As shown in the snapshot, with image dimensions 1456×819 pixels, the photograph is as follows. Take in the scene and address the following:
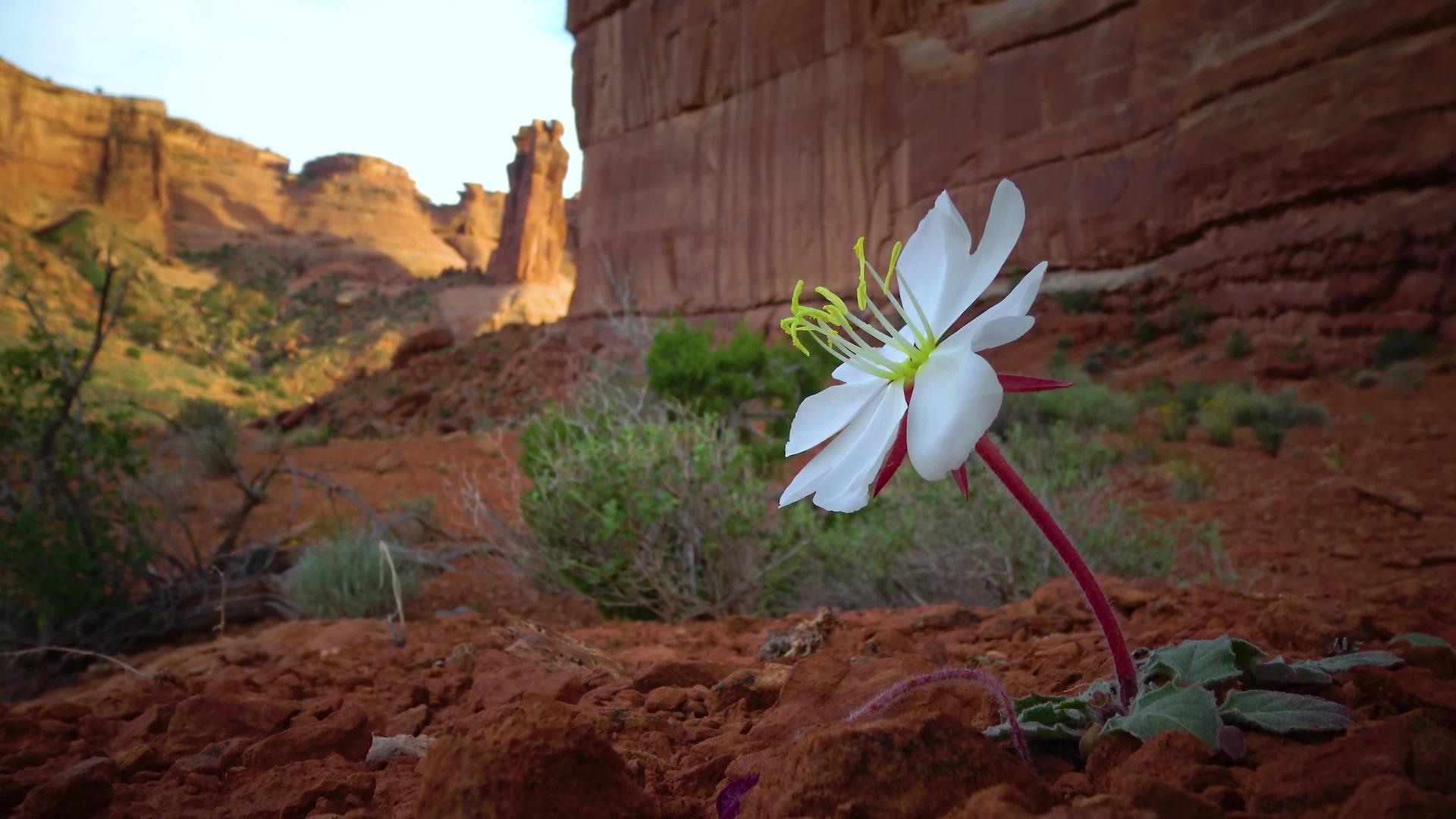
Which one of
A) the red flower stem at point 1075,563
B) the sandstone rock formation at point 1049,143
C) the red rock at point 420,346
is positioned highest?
the sandstone rock formation at point 1049,143

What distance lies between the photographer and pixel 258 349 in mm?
35500

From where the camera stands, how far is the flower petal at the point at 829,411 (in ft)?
3.00

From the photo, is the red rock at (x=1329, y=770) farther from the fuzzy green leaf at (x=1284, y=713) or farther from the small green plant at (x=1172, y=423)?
the small green plant at (x=1172, y=423)

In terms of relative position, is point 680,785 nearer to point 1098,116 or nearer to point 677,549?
point 677,549

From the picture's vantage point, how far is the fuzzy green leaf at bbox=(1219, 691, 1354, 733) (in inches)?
31.4

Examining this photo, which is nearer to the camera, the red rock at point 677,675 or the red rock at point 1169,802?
the red rock at point 1169,802

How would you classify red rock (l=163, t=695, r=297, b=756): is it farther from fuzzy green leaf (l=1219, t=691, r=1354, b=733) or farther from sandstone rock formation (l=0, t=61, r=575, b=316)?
sandstone rock formation (l=0, t=61, r=575, b=316)

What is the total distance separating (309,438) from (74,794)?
53.7 ft

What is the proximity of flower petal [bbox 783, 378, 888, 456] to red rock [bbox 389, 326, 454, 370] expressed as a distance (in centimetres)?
2516

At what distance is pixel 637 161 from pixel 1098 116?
12.1m

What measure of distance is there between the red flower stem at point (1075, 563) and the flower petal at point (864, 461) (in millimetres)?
89

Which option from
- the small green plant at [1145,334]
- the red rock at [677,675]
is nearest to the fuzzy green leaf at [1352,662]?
the red rock at [677,675]

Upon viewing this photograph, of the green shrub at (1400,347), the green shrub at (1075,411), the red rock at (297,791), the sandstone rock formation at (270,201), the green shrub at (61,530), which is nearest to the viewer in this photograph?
the red rock at (297,791)

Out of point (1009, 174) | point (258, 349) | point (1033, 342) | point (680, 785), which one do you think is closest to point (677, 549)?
point (680, 785)
